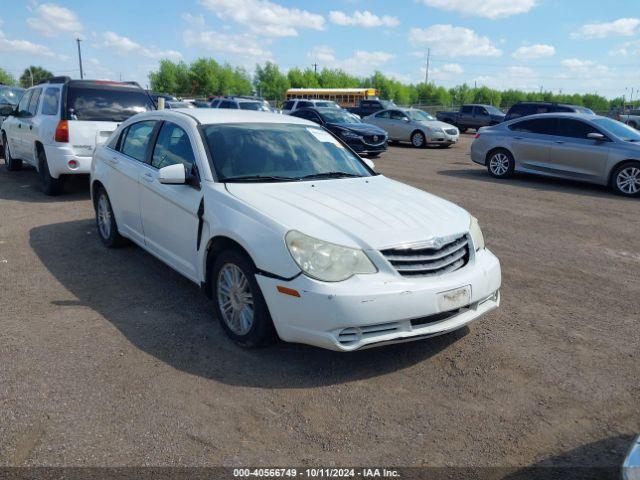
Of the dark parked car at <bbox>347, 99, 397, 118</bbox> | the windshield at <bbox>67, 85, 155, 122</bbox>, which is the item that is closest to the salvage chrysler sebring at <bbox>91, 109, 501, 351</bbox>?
the windshield at <bbox>67, 85, 155, 122</bbox>

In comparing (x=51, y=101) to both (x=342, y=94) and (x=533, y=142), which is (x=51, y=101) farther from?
(x=342, y=94)

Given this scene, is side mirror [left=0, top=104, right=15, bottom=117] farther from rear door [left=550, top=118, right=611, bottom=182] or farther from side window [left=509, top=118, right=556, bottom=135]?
rear door [left=550, top=118, right=611, bottom=182]

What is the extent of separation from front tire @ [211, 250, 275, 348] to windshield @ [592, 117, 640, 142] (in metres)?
10.2

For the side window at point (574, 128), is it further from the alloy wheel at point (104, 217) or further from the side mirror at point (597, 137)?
the alloy wheel at point (104, 217)

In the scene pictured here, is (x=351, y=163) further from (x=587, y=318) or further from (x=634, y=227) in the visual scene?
Result: (x=634, y=227)

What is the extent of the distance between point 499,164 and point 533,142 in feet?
3.16

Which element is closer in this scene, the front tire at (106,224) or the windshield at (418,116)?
the front tire at (106,224)

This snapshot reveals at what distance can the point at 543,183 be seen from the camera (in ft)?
40.7

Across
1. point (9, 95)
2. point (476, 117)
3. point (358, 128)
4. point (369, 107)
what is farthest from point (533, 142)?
point (369, 107)

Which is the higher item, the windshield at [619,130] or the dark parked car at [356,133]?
the windshield at [619,130]

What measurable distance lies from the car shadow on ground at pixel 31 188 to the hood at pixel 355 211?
20.5ft

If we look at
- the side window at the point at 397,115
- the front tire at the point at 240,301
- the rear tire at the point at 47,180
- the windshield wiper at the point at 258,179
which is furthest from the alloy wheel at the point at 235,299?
the side window at the point at 397,115

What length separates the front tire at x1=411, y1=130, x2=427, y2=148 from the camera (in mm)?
21203

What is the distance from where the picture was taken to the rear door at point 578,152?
37.1ft
